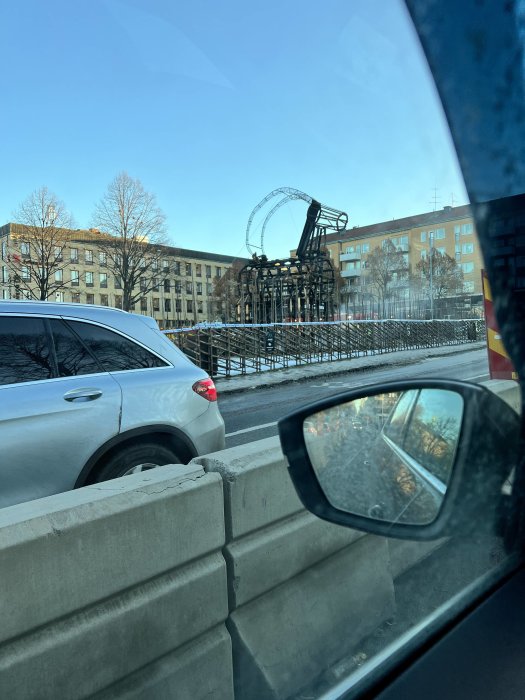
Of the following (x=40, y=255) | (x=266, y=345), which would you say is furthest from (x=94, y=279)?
(x=266, y=345)

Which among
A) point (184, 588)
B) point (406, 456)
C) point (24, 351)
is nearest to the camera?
point (406, 456)

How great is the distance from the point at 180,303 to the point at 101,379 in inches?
209

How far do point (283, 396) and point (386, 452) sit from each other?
10.1 m

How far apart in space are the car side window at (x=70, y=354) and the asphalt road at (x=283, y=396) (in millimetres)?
2200

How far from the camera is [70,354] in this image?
11.2 ft

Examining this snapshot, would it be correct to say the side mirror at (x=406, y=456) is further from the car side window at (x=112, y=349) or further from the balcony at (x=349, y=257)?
the car side window at (x=112, y=349)

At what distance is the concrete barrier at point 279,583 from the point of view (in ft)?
6.47

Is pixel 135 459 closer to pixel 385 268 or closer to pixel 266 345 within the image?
pixel 385 268

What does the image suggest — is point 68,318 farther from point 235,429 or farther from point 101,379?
point 235,429

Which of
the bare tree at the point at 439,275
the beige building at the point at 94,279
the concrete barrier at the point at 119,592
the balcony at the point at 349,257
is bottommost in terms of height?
the concrete barrier at the point at 119,592

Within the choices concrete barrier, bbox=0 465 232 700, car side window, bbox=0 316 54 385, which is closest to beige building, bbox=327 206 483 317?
concrete barrier, bbox=0 465 232 700

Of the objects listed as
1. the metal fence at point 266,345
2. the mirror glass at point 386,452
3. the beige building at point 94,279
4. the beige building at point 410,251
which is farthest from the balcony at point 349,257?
the metal fence at point 266,345

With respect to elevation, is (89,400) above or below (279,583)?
above

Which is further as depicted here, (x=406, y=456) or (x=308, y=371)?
(x=308, y=371)
